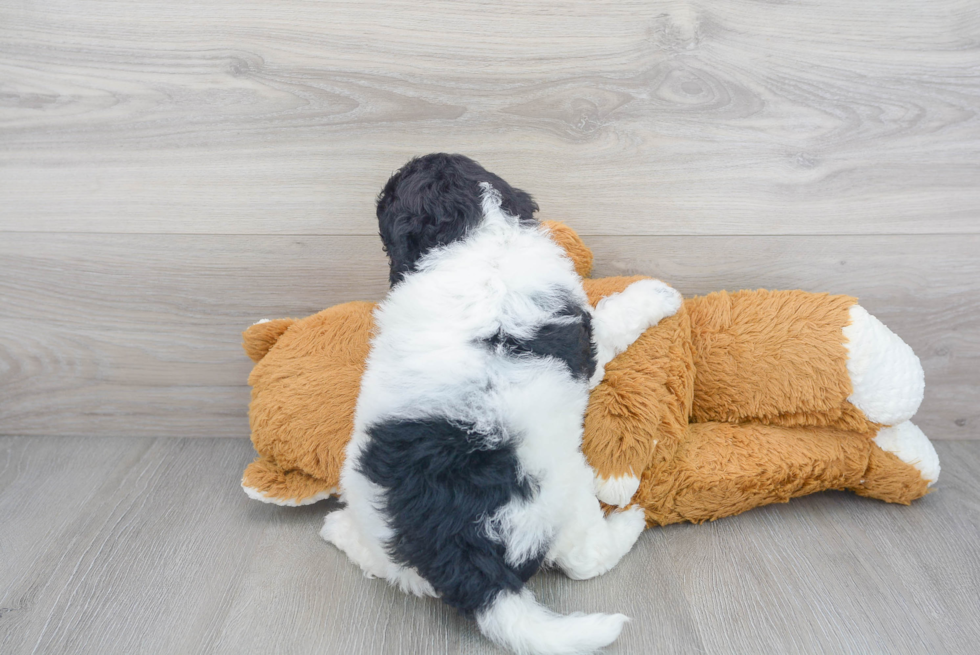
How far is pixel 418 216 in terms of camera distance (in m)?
0.96

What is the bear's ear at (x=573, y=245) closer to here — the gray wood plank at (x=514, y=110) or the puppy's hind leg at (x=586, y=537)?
the gray wood plank at (x=514, y=110)

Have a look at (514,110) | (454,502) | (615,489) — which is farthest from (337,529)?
(514,110)

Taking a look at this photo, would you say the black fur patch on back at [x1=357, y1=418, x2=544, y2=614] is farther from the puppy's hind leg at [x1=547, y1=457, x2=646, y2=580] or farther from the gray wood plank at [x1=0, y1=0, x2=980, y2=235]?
the gray wood plank at [x1=0, y1=0, x2=980, y2=235]

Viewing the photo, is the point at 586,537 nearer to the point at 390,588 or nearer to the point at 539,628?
the point at 539,628

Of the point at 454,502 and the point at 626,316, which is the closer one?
the point at 454,502

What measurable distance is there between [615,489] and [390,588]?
1.31ft

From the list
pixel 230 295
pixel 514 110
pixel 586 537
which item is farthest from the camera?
pixel 230 295

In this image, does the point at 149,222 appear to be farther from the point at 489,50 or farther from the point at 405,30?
the point at 489,50

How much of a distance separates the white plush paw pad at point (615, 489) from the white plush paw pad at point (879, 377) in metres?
0.42

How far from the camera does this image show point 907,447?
118cm

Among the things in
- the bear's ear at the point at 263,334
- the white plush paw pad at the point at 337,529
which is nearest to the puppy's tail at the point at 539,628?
the white plush paw pad at the point at 337,529

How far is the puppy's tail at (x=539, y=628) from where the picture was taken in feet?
2.80

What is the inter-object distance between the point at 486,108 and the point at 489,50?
0.35 feet

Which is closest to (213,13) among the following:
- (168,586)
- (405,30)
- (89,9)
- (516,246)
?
(89,9)
